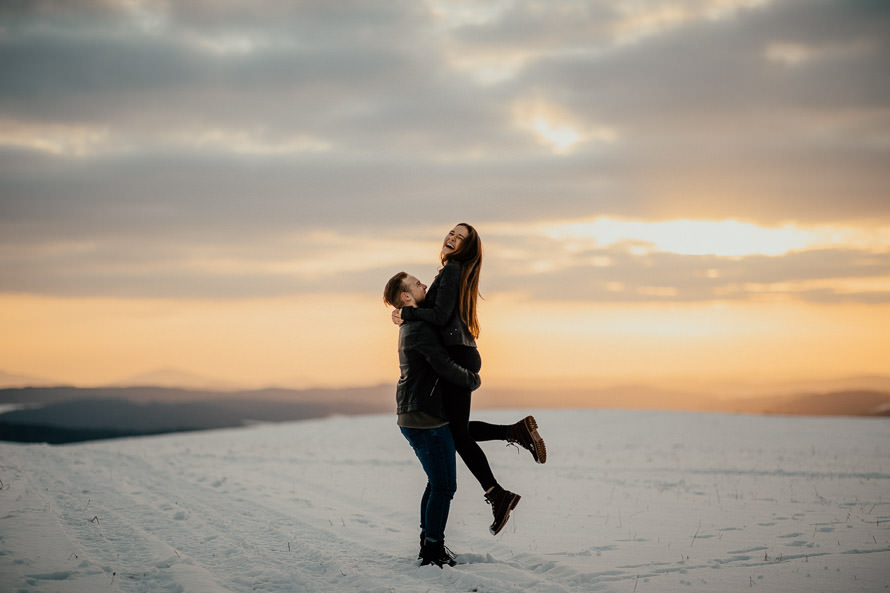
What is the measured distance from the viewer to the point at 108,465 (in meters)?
12.8

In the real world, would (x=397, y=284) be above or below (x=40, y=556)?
above

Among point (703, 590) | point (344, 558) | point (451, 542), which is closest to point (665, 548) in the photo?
point (703, 590)

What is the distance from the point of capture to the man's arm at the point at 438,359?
5773 mm

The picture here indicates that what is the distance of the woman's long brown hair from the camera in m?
6.15

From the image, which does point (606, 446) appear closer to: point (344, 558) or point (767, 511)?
point (767, 511)

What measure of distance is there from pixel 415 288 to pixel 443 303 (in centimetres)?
39

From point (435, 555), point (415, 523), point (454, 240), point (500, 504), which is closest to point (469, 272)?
point (454, 240)

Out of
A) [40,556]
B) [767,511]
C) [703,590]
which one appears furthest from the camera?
[767,511]

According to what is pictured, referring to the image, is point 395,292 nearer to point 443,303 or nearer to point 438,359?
point 443,303

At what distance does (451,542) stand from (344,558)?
1.47 meters

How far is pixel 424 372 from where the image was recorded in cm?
600

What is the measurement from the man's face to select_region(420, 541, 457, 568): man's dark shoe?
219 cm

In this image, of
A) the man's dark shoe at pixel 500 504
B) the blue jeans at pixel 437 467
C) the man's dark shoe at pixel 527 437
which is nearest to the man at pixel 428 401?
the blue jeans at pixel 437 467

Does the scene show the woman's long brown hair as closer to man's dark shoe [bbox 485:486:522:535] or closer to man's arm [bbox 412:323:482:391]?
man's arm [bbox 412:323:482:391]
